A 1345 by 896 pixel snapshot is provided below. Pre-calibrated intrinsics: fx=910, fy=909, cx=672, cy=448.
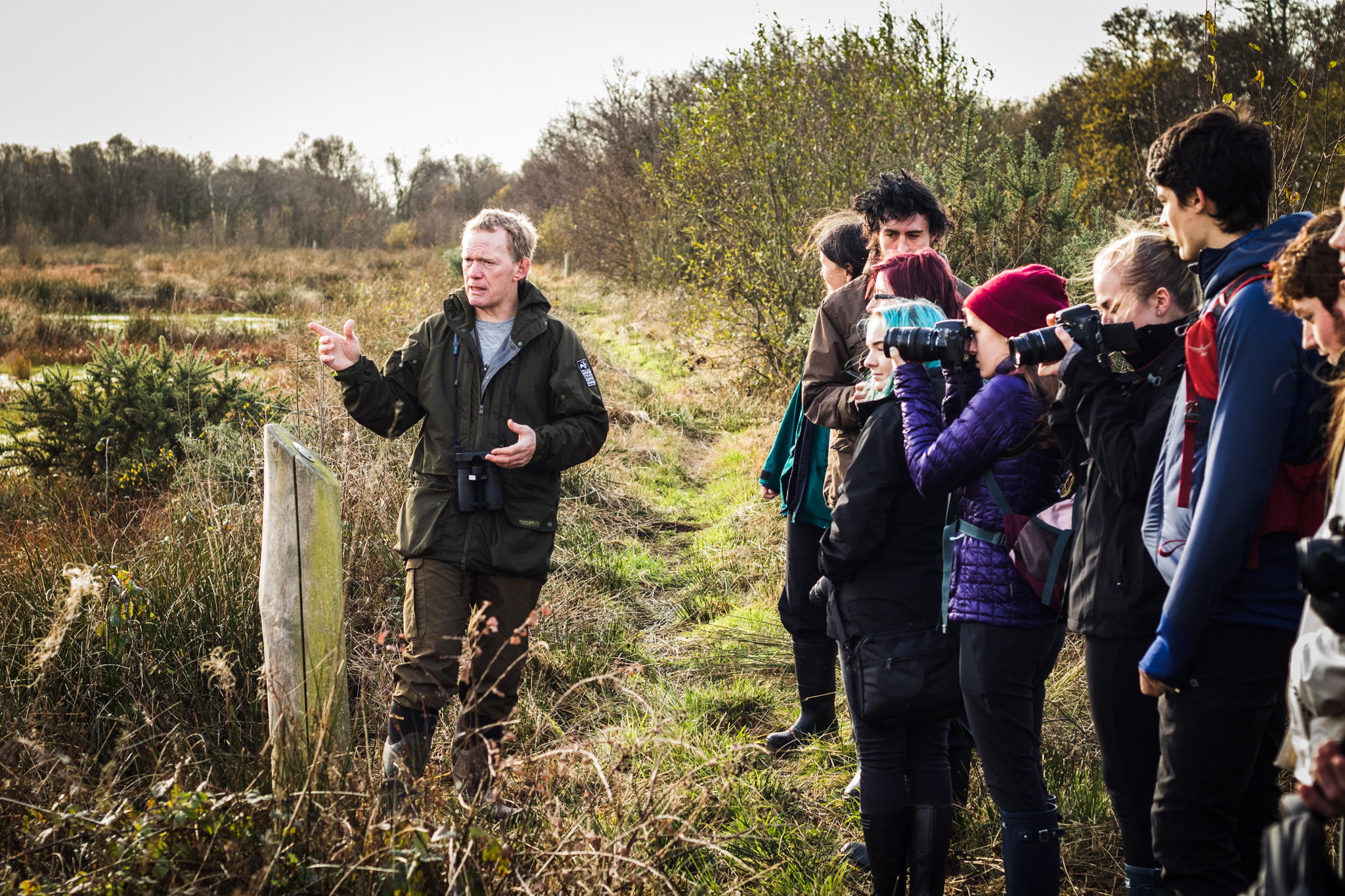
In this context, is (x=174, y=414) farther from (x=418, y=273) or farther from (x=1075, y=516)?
(x=418, y=273)

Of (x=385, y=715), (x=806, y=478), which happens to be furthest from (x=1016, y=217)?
(x=385, y=715)

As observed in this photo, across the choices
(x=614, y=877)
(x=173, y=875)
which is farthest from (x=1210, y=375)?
(x=173, y=875)

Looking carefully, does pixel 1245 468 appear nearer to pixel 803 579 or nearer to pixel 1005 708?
pixel 1005 708

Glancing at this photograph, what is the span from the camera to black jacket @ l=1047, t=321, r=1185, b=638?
199 cm

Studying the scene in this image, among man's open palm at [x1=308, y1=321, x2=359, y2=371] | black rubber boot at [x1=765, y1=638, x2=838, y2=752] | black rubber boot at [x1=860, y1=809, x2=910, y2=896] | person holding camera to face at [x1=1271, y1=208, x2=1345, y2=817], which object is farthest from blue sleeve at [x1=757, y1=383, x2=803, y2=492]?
person holding camera to face at [x1=1271, y1=208, x2=1345, y2=817]

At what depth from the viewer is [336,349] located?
289 centimetres

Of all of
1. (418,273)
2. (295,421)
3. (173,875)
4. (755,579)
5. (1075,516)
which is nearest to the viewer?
(173,875)

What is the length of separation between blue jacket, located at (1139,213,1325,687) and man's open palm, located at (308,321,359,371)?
2.32 metres

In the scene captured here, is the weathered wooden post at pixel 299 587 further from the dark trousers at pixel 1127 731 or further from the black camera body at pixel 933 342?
the dark trousers at pixel 1127 731

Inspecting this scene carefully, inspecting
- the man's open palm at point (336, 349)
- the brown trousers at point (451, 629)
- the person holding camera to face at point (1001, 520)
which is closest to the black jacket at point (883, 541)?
the person holding camera to face at point (1001, 520)

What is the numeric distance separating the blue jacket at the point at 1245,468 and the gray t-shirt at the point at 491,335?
2.11 m

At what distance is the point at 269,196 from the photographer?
41.6m

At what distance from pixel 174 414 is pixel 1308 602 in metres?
6.26

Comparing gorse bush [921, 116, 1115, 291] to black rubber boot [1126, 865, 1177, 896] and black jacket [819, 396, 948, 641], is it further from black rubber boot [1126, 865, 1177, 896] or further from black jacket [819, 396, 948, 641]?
black rubber boot [1126, 865, 1177, 896]
